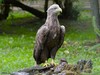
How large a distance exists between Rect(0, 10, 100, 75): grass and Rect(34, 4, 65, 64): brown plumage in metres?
1.39

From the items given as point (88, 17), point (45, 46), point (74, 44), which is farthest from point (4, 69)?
point (88, 17)

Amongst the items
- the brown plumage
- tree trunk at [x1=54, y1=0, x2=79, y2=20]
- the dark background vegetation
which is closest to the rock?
the brown plumage

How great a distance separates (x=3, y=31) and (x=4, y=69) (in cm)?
852

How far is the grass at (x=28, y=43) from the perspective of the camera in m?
11.0

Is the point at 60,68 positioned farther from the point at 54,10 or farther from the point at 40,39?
the point at 54,10

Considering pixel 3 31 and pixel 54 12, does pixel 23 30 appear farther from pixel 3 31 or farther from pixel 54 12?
pixel 54 12

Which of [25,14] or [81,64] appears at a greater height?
[81,64]

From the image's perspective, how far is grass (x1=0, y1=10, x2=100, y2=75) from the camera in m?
11.0

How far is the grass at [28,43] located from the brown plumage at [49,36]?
1391 millimetres

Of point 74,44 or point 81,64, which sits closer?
point 81,64

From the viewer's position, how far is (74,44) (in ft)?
47.0

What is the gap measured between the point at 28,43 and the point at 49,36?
755cm

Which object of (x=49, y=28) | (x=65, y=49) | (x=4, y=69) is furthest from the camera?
(x=65, y=49)

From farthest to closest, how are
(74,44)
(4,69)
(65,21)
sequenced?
(65,21), (74,44), (4,69)
